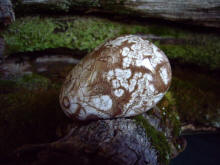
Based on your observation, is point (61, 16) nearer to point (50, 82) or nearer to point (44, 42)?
point (44, 42)

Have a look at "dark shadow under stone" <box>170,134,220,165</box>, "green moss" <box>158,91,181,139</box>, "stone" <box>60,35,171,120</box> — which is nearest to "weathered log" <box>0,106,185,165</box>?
"stone" <box>60,35,171,120</box>

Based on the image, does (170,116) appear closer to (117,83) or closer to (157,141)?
(157,141)

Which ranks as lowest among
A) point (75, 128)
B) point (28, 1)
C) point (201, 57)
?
point (75, 128)

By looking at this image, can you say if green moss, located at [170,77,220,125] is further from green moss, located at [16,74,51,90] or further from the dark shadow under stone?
green moss, located at [16,74,51,90]

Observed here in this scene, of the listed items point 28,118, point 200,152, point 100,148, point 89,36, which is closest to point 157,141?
point 100,148

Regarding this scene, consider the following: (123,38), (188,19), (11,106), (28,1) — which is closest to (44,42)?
(28,1)

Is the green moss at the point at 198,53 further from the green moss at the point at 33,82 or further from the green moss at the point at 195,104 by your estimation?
the green moss at the point at 33,82
